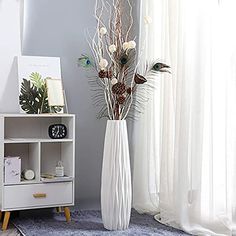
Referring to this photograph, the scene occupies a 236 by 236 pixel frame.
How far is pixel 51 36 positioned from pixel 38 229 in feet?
4.86

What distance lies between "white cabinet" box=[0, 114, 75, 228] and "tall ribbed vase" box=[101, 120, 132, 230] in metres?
0.34

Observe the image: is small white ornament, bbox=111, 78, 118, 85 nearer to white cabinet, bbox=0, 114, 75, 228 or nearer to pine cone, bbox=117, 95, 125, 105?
pine cone, bbox=117, 95, 125, 105

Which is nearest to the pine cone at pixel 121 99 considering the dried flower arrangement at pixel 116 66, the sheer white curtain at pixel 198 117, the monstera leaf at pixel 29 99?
the dried flower arrangement at pixel 116 66

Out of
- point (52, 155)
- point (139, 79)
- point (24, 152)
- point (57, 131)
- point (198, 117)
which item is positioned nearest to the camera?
point (198, 117)

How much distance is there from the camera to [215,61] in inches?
119

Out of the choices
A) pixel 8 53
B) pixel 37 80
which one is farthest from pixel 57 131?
pixel 8 53

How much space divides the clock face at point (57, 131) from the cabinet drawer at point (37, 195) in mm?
348

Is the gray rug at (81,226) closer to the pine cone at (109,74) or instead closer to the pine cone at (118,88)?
the pine cone at (118,88)

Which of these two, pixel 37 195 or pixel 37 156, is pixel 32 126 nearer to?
pixel 37 156

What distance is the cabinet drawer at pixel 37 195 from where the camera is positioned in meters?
3.23

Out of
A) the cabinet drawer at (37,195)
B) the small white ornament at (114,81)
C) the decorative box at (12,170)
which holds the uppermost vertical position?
the small white ornament at (114,81)

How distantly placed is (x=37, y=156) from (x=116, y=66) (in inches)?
33.4

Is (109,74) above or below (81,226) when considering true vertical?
above

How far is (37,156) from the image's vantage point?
3.33 meters
